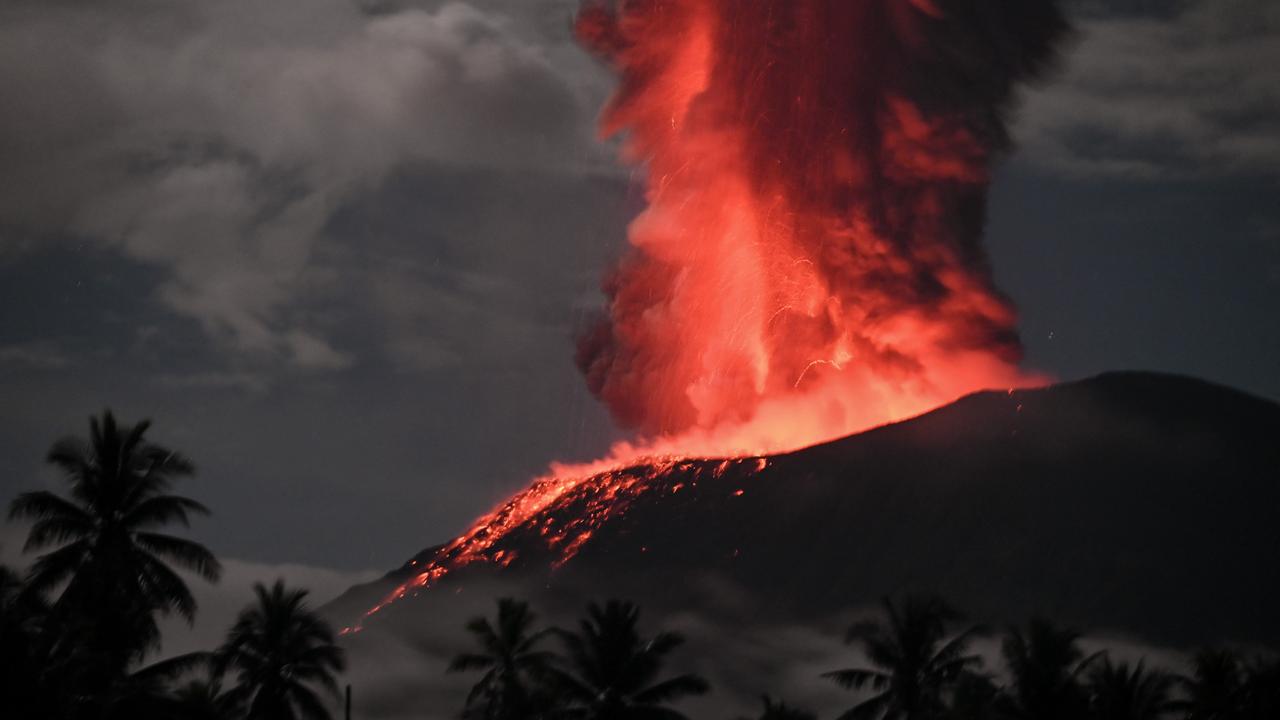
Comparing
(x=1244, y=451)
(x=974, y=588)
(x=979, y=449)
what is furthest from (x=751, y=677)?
(x=1244, y=451)

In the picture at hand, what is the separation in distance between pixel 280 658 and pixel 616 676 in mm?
10010

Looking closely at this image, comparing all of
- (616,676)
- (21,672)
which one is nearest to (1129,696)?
(616,676)

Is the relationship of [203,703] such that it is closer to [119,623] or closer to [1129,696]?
[119,623]

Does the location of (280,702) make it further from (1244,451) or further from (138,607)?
(1244,451)

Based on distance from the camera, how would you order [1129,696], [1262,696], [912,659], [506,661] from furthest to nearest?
[506,661], [912,659], [1262,696], [1129,696]

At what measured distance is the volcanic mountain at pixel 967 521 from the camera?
10888 cm

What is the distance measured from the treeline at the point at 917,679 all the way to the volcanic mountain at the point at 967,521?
53522mm

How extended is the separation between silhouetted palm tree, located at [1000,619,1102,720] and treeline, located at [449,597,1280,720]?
0.09 feet

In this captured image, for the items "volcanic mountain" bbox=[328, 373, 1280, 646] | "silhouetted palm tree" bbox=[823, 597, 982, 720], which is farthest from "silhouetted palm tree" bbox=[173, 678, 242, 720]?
"volcanic mountain" bbox=[328, 373, 1280, 646]

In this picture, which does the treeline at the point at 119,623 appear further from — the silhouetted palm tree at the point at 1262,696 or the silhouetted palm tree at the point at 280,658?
the silhouetted palm tree at the point at 1262,696

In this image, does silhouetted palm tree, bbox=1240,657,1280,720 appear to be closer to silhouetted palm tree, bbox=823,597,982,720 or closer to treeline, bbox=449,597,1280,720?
treeline, bbox=449,597,1280,720

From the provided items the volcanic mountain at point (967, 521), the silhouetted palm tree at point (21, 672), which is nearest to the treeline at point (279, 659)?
the silhouetted palm tree at point (21, 672)

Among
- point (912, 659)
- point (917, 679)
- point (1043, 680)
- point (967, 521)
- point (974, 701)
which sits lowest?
point (974, 701)

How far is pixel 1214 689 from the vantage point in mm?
47312
